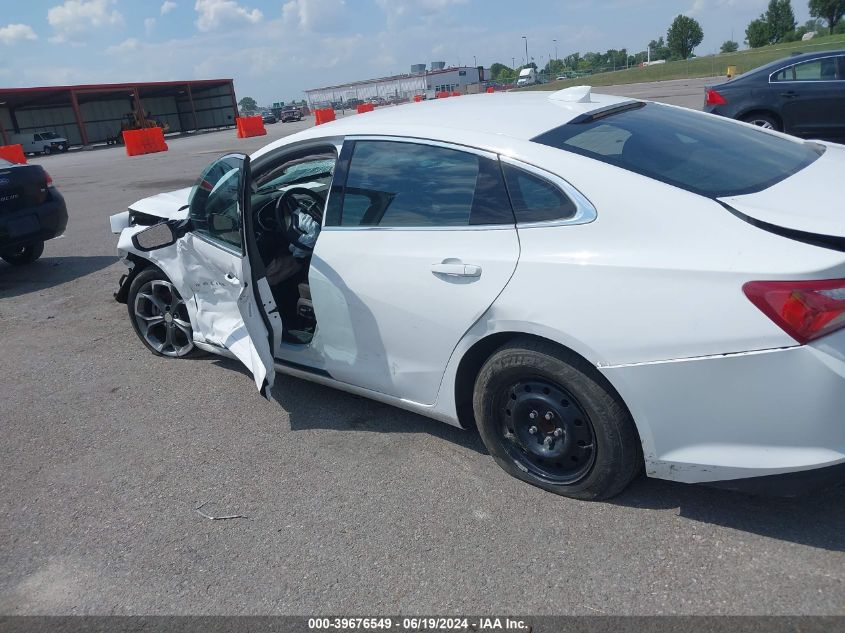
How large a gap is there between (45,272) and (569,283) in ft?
23.5

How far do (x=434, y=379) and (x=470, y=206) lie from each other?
82 cm

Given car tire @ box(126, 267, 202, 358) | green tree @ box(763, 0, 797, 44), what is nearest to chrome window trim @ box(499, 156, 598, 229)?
car tire @ box(126, 267, 202, 358)

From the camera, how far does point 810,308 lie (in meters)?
2.21

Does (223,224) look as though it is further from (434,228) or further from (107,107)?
(107,107)

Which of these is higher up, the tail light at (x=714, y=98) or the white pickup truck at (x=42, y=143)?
the white pickup truck at (x=42, y=143)

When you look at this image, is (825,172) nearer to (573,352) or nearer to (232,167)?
(573,352)

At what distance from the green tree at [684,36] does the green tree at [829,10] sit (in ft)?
43.5

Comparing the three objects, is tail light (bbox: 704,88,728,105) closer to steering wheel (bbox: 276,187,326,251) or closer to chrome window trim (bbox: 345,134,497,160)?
steering wheel (bbox: 276,187,326,251)

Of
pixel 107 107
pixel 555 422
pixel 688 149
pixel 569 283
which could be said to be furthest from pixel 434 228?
pixel 107 107

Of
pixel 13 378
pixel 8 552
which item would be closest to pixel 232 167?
pixel 8 552

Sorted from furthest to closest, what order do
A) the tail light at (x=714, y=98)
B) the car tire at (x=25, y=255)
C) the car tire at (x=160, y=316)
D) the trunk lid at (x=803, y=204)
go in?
the tail light at (x=714, y=98) < the car tire at (x=25, y=255) < the car tire at (x=160, y=316) < the trunk lid at (x=803, y=204)

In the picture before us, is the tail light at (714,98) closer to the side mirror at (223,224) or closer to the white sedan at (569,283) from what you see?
the white sedan at (569,283)

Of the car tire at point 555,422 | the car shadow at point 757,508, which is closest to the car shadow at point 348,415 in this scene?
the car tire at point 555,422

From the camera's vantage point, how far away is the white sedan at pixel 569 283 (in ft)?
7.56
